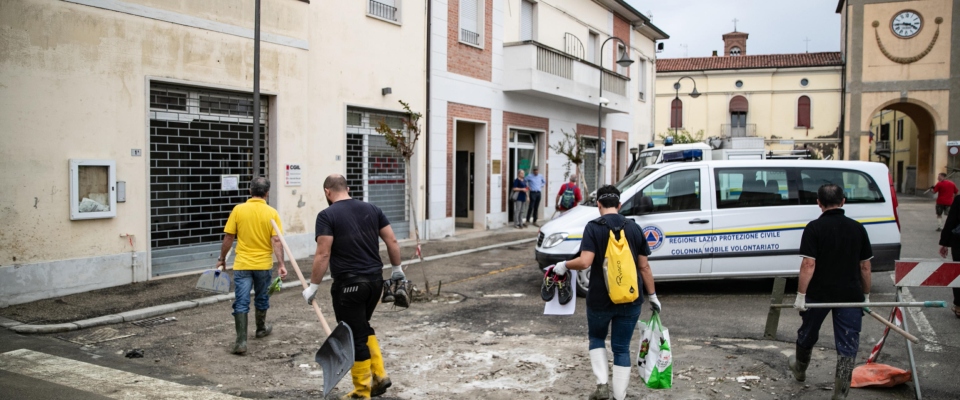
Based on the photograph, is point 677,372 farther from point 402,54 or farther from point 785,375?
point 402,54

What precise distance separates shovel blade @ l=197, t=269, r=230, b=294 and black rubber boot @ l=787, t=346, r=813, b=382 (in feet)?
17.5

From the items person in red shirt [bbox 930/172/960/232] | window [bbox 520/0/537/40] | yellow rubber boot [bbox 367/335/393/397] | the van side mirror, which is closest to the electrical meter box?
yellow rubber boot [bbox 367/335/393/397]

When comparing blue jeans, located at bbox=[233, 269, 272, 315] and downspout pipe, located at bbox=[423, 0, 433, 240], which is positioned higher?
downspout pipe, located at bbox=[423, 0, 433, 240]

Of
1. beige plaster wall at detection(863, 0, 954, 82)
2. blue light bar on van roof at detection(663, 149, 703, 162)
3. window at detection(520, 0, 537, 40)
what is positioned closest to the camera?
blue light bar on van roof at detection(663, 149, 703, 162)

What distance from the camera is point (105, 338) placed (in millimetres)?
7527

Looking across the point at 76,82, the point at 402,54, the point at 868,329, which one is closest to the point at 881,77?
the point at 402,54

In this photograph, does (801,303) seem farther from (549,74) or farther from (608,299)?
(549,74)

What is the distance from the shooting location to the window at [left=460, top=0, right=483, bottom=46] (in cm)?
1838

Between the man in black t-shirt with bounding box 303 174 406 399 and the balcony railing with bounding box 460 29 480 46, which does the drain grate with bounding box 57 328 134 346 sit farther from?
the balcony railing with bounding box 460 29 480 46

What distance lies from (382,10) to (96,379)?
11081 mm

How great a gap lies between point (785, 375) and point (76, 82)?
9.19 meters

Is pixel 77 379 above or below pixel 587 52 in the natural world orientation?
below

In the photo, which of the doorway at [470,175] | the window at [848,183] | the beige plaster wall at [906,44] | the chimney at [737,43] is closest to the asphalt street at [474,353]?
the window at [848,183]

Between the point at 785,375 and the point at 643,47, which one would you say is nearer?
the point at 785,375
